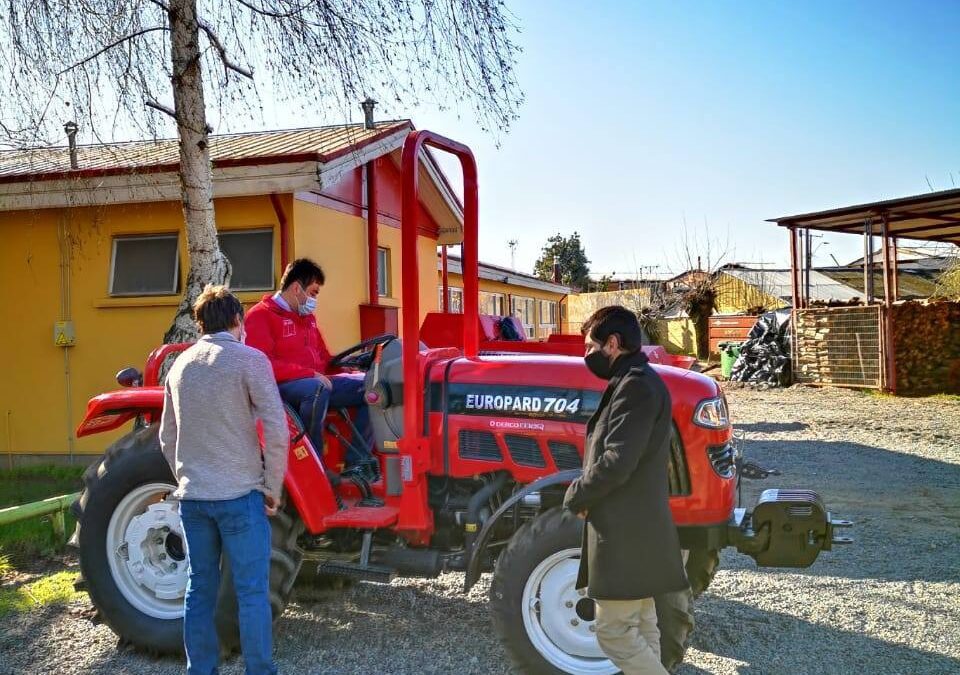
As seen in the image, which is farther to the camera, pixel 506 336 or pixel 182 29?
pixel 506 336

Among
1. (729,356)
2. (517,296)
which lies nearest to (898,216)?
(729,356)

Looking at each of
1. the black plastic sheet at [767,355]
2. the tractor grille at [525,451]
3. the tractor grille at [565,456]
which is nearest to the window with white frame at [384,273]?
the tractor grille at [525,451]

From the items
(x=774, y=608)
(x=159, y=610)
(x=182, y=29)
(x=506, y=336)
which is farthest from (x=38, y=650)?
(x=506, y=336)

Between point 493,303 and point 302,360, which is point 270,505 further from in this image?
point 493,303

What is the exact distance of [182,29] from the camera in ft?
22.1

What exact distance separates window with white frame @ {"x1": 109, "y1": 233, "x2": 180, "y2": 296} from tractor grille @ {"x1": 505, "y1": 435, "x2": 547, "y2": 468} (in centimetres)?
713

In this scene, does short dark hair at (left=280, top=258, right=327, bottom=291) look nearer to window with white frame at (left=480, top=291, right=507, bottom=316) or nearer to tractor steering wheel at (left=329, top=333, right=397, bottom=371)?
tractor steering wheel at (left=329, top=333, right=397, bottom=371)

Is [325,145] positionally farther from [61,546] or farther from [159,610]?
[159,610]

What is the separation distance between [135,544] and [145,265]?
658 cm

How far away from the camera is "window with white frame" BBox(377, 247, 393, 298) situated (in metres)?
12.6

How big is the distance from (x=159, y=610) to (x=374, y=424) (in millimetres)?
1503

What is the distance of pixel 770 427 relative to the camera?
13562 millimetres

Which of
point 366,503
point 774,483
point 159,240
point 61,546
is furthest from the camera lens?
point 159,240

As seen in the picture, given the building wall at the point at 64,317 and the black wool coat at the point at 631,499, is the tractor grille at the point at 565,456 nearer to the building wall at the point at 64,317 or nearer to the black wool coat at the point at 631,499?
the black wool coat at the point at 631,499
